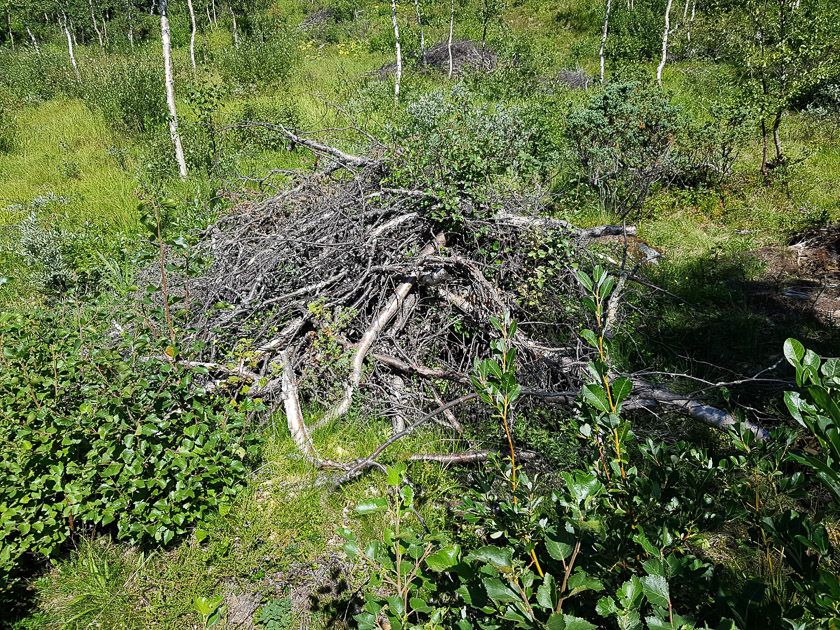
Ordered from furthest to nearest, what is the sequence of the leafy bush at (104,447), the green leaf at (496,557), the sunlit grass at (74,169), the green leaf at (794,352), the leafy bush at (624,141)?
the sunlit grass at (74,169) → the leafy bush at (624,141) → the leafy bush at (104,447) → the green leaf at (496,557) → the green leaf at (794,352)

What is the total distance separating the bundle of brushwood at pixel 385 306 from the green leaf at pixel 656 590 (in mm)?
1887

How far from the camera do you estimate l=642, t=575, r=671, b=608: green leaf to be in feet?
3.32

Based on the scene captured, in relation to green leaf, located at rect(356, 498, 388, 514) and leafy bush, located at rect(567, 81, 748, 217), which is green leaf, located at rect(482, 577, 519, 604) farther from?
leafy bush, located at rect(567, 81, 748, 217)

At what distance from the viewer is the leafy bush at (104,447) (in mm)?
2295

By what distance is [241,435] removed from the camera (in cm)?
279

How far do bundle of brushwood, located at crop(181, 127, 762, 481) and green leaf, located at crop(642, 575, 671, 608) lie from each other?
1887mm

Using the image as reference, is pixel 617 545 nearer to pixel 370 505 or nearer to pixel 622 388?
pixel 622 388

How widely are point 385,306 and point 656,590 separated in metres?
2.86

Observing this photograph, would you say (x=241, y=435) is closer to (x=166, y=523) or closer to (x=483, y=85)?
(x=166, y=523)

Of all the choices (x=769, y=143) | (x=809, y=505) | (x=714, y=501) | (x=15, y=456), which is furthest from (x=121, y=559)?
(x=769, y=143)

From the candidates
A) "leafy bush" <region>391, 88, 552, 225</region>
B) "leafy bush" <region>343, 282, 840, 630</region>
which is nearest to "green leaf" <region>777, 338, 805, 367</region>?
"leafy bush" <region>343, 282, 840, 630</region>

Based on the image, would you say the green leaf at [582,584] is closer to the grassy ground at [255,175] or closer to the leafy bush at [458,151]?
the grassy ground at [255,175]

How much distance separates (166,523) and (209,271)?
88.3 inches

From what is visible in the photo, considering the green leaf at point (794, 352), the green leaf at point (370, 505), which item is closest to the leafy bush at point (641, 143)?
the green leaf at point (794, 352)
